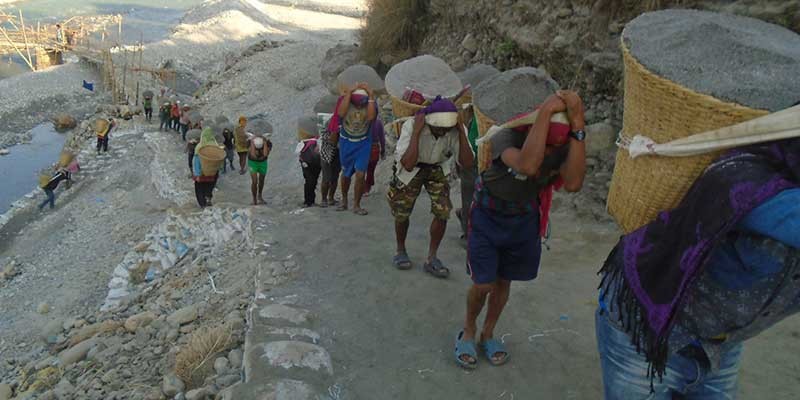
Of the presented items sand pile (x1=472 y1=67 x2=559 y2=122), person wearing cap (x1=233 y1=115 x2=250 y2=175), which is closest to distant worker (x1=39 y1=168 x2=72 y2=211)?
person wearing cap (x1=233 y1=115 x2=250 y2=175)

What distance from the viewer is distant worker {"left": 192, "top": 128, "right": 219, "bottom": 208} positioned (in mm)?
8172

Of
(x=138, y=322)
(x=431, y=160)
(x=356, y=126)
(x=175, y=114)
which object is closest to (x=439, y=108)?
(x=431, y=160)

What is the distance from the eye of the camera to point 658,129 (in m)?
1.78

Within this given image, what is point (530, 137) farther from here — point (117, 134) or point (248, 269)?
point (117, 134)

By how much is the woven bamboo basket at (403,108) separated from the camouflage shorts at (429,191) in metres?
0.68

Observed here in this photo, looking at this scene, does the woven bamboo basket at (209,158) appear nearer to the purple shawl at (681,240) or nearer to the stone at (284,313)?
the stone at (284,313)

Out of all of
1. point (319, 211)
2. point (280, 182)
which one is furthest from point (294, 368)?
point (280, 182)

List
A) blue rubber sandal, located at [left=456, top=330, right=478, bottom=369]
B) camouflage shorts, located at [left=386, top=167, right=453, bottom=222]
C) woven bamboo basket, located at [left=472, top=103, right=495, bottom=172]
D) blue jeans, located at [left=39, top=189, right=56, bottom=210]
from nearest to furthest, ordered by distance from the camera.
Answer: woven bamboo basket, located at [left=472, top=103, right=495, bottom=172]
blue rubber sandal, located at [left=456, top=330, right=478, bottom=369]
camouflage shorts, located at [left=386, top=167, right=453, bottom=222]
blue jeans, located at [left=39, top=189, right=56, bottom=210]

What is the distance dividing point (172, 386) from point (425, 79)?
3.23 m

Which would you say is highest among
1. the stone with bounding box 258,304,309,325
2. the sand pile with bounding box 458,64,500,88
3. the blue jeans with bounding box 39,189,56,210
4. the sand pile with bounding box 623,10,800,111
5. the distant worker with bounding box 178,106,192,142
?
the sand pile with bounding box 623,10,800,111

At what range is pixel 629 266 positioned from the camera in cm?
183

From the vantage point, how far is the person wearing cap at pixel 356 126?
6051 mm

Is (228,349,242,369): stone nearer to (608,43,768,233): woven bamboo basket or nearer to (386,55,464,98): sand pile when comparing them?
(608,43,768,233): woven bamboo basket

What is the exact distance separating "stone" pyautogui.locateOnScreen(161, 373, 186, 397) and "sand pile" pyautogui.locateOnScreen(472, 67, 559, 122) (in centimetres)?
232
